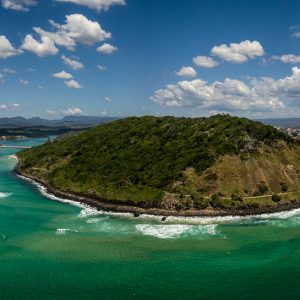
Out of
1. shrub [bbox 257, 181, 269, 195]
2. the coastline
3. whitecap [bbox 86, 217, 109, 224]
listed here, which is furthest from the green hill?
whitecap [bbox 86, 217, 109, 224]

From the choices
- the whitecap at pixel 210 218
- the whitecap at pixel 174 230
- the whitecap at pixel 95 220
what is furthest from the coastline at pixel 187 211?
the whitecap at pixel 174 230

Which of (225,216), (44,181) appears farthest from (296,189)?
(44,181)

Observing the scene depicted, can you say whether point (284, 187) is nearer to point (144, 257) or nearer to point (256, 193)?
point (256, 193)

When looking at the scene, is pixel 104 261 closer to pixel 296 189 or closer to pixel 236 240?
pixel 236 240

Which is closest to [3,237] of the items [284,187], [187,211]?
[187,211]

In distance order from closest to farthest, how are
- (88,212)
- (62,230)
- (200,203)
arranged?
(62,230) < (200,203) < (88,212)

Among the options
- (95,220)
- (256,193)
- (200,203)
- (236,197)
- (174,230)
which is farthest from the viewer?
(256,193)

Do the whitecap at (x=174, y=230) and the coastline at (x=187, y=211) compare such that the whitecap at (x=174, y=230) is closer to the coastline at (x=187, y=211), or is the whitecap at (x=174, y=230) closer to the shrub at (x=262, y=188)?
the coastline at (x=187, y=211)

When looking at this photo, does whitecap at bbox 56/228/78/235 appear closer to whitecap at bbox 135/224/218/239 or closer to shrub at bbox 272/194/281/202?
whitecap at bbox 135/224/218/239
